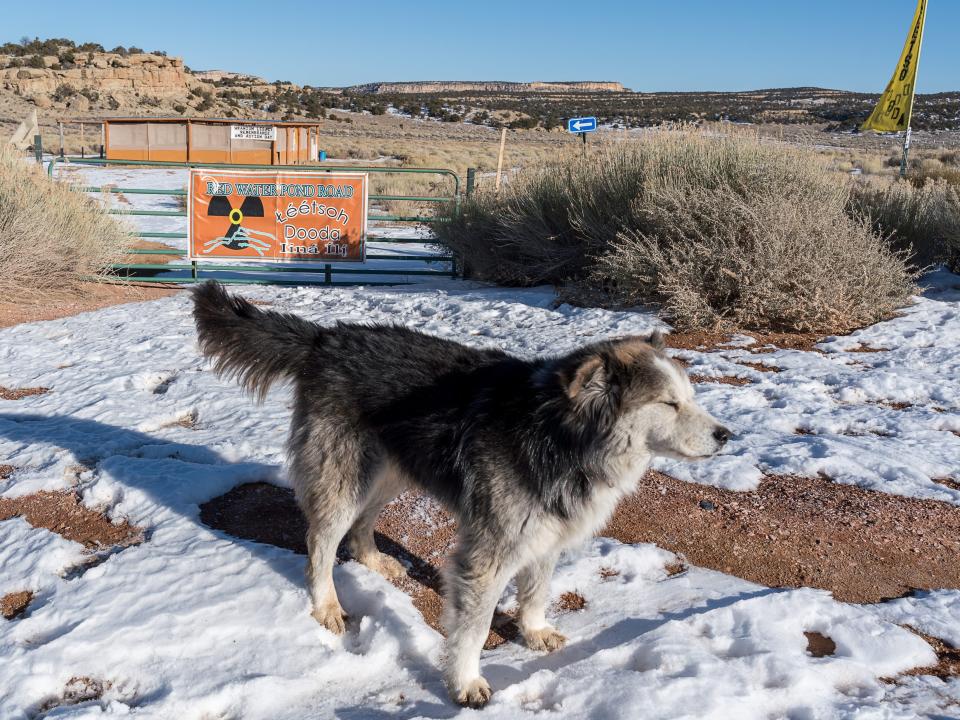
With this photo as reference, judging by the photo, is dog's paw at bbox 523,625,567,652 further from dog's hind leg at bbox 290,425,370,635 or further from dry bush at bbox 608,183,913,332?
dry bush at bbox 608,183,913,332

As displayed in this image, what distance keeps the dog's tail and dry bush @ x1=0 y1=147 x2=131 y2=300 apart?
835 centimetres

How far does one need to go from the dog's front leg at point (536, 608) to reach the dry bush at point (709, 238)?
6237 mm

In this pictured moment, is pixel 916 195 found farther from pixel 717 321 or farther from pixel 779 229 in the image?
pixel 717 321

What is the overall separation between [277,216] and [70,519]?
8.74 meters

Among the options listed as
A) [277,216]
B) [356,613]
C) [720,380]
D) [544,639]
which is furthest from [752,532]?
[277,216]

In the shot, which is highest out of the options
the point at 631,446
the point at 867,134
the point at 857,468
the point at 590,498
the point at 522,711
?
the point at 867,134

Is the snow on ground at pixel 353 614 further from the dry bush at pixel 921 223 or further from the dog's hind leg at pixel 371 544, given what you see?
the dry bush at pixel 921 223

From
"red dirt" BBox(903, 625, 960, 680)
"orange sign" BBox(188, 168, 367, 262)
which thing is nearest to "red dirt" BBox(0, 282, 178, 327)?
"orange sign" BBox(188, 168, 367, 262)

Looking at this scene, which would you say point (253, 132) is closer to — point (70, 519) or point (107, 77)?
point (70, 519)

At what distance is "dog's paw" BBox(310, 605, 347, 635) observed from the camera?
3773 millimetres

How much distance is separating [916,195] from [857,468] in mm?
9074

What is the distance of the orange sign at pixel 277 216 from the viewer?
12.5 meters

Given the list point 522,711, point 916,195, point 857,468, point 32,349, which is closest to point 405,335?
point 522,711

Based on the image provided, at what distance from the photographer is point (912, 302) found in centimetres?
1042
